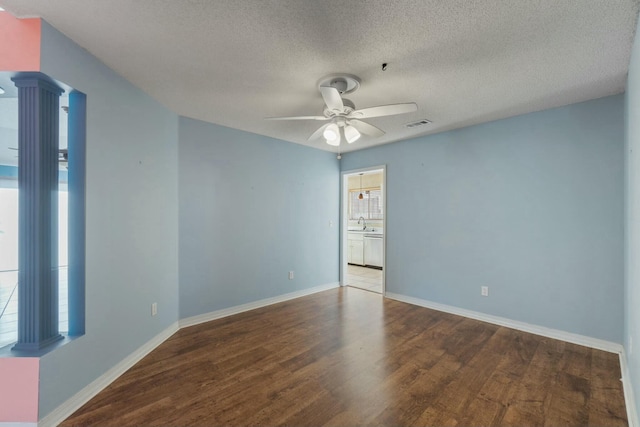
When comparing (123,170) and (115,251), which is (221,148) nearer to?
(123,170)

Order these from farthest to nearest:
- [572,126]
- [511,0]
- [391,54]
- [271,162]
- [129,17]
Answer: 1. [271,162]
2. [572,126]
3. [391,54]
4. [129,17]
5. [511,0]

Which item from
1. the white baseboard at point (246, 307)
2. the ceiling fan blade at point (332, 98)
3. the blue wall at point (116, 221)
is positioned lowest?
the white baseboard at point (246, 307)

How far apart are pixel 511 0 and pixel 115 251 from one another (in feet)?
10.4

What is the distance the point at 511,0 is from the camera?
152 cm

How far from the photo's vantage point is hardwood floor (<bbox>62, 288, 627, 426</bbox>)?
1881 millimetres

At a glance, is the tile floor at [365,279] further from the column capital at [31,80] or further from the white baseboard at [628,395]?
the column capital at [31,80]

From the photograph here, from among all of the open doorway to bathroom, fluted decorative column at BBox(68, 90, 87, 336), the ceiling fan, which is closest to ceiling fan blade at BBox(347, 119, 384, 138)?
the ceiling fan

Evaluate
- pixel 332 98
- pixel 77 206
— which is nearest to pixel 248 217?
pixel 77 206

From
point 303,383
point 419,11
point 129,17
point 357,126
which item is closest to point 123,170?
point 129,17

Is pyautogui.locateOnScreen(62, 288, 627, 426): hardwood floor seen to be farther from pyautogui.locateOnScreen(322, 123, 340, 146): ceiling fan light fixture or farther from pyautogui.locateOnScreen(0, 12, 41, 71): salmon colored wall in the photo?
pyautogui.locateOnScreen(0, 12, 41, 71): salmon colored wall

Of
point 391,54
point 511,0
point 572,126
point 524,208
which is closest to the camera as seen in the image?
point 511,0

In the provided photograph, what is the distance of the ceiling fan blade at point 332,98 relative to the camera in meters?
2.09

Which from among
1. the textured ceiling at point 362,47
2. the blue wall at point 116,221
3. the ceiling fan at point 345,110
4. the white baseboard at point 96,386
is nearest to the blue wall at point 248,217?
the blue wall at point 116,221

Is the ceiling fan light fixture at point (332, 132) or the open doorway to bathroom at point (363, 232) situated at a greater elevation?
the ceiling fan light fixture at point (332, 132)
